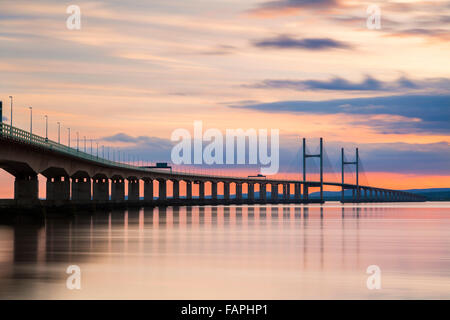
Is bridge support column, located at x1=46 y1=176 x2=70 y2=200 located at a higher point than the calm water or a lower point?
higher

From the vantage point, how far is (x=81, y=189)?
415 ft

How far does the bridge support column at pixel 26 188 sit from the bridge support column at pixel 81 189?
4033 centimetres

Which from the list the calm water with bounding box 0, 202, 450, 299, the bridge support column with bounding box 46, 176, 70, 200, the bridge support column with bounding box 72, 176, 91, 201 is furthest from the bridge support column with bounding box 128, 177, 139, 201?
the calm water with bounding box 0, 202, 450, 299

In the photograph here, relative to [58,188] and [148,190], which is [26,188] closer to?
[58,188]

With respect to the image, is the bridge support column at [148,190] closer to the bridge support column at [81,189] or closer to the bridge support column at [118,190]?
the bridge support column at [118,190]

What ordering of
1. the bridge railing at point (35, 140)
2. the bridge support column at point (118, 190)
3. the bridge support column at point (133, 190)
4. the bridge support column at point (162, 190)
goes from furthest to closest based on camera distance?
1. the bridge support column at point (162, 190)
2. the bridge support column at point (133, 190)
3. the bridge support column at point (118, 190)
4. the bridge railing at point (35, 140)

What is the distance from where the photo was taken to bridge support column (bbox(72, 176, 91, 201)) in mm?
125156

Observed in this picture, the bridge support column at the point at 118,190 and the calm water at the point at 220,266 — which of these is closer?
the calm water at the point at 220,266

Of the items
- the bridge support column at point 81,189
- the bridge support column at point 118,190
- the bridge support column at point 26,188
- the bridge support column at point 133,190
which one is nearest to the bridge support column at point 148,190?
the bridge support column at point 133,190

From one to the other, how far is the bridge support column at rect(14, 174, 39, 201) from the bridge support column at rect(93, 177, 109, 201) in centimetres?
5426

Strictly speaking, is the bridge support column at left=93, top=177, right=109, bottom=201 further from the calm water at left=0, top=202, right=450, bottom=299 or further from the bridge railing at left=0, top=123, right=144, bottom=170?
the calm water at left=0, top=202, right=450, bottom=299

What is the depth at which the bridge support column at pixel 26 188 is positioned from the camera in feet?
275

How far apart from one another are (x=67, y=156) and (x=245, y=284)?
7345cm

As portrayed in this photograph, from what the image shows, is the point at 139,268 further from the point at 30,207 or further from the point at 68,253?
the point at 30,207
